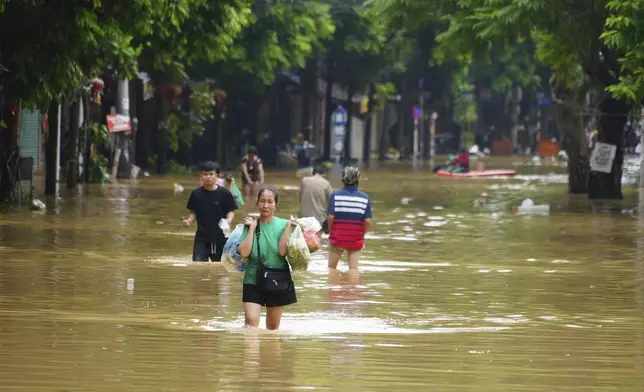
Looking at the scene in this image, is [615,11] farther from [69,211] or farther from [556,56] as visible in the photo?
[69,211]

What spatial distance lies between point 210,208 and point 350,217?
1800 millimetres

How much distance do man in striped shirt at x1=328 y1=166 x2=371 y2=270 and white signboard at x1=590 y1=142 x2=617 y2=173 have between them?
21683mm

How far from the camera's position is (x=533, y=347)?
492 inches

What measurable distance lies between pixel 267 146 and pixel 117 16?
44.4 meters

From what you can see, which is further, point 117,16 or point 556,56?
point 556,56

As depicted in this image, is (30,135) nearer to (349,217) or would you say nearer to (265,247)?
(349,217)

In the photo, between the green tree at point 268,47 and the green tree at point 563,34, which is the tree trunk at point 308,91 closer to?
the green tree at point 268,47

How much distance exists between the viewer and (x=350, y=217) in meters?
18.8

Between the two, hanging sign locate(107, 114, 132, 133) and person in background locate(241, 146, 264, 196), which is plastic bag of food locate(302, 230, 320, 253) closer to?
person in background locate(241, 146, 264, 196)

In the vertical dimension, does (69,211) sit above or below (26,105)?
below

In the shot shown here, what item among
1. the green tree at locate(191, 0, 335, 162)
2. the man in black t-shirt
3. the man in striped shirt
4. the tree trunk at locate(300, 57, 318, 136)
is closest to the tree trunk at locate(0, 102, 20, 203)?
the man in striped shirt

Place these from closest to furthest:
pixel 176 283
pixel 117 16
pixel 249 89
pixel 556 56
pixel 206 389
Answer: pixel 206 389, pixel 176 283, pixel 117 16, pixel 556 56, pixel 249 89

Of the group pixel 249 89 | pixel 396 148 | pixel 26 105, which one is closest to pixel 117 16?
pixel 26 105

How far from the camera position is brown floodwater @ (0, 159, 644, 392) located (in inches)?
424
